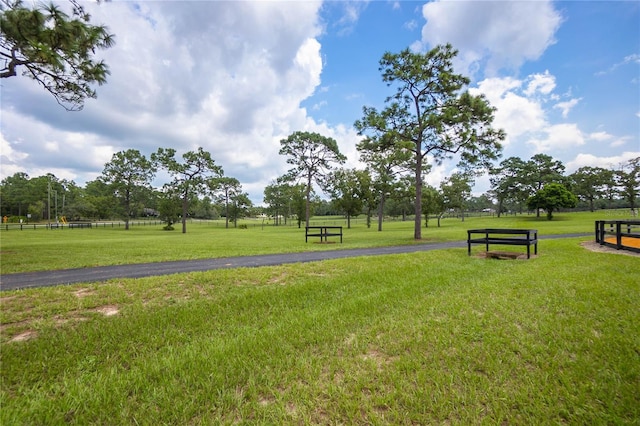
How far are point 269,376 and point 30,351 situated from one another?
9.44 feet

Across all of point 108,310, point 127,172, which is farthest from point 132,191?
Result: point 108,310

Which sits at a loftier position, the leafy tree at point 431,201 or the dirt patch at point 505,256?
the leafy tree at point 431,201

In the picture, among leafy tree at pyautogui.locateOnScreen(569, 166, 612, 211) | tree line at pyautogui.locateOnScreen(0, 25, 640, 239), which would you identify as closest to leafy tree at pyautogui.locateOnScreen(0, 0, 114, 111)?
tree line at pyautogui.locateOnScreen(0, 25, 640, 239)

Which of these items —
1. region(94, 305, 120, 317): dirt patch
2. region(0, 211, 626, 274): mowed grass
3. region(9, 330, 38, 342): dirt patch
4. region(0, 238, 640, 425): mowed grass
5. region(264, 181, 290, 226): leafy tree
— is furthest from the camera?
region(264, 181, 290, 226): leafy tree

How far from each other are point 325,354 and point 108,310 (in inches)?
147

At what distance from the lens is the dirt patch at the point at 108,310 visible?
13.9 ft

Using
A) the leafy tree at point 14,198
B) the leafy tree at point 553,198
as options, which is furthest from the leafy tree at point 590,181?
the leafy tree at point 14,198

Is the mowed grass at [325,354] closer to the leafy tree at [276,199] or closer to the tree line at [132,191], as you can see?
the tree line at [132,191]

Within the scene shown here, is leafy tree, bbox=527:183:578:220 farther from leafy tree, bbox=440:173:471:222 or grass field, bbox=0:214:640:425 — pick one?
grass field, bbox=0:214:640:425

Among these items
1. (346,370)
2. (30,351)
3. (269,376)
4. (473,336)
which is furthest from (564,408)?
(30,351)

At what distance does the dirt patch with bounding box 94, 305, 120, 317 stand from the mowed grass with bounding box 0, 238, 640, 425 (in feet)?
0.11

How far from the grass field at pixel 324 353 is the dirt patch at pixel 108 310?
3 cm

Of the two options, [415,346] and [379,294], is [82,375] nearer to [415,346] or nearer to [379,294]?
[415,346]

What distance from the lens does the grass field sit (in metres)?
2.20
